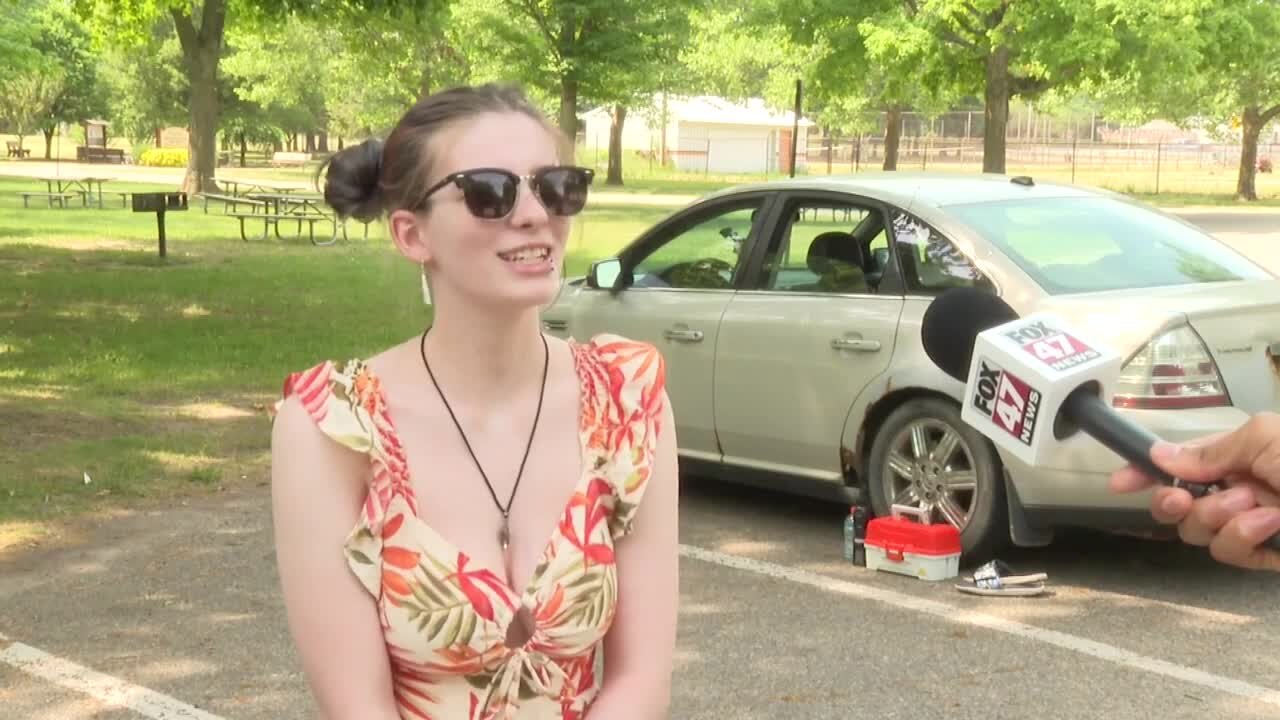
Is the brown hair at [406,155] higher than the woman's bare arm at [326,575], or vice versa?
the brown hair at [406,155]

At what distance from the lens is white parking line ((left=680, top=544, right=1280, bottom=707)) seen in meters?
6.16

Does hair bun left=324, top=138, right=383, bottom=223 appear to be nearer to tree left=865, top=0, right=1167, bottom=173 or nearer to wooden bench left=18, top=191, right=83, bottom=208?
tree left=865, top=0, right=1167, bottom=173

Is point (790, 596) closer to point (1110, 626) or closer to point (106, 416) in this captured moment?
point (1110, 626)

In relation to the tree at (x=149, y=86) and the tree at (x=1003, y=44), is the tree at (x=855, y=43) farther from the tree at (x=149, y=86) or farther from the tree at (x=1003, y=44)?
the tree at (x=149, y=86)

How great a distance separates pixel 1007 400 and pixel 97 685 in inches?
192

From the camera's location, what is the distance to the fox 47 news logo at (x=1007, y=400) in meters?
1.73

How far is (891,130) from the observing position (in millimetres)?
58969

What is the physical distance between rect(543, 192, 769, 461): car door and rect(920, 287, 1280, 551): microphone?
6.79 meters

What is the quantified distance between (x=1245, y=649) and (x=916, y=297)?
210 centimetres

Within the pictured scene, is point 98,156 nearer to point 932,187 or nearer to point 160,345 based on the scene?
point 160,345

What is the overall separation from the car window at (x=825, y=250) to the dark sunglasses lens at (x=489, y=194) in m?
5.55

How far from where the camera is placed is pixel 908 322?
310 inches

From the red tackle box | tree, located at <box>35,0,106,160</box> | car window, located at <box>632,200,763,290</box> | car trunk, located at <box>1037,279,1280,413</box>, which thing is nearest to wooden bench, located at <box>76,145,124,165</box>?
tree, located at <box>35,0,106,160</box>

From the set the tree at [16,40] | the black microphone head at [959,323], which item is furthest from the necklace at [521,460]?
the tree at [16,40]
